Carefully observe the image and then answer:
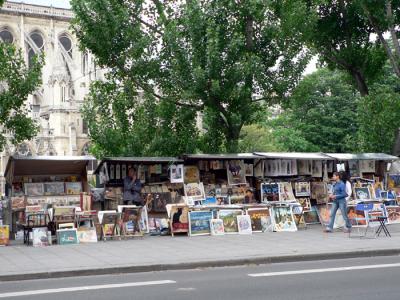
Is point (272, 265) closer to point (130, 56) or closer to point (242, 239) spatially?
point (242, 239)

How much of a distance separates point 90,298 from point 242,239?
770cm

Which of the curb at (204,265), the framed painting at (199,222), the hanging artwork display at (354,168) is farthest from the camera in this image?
the hanging artwork display at (354,168)

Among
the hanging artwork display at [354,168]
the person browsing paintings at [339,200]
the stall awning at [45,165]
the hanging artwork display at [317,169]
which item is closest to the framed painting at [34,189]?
the stall awning at [45,165]

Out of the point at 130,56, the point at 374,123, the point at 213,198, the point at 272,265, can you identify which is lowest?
the point at 272,265

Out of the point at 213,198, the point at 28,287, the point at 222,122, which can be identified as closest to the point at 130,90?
the point at 222,122

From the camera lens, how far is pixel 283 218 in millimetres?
18219

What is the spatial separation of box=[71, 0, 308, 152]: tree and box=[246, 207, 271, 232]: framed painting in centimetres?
456

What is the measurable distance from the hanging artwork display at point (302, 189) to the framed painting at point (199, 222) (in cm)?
352

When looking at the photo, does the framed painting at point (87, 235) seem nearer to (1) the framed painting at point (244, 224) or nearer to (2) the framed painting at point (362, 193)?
(1) the framed painting at point (244, 224)

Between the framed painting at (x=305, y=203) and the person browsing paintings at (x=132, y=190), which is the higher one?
the person browsing paintings at (x=132, y=190)

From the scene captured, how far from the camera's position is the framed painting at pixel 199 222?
674 inches

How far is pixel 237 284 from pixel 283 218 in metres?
8.26

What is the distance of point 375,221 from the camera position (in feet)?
55.6

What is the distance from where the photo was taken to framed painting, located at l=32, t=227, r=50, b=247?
49.6 feet
